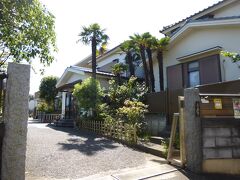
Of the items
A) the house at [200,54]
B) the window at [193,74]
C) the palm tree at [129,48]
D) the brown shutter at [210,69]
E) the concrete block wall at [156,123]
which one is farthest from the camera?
the palm tree at [129,48]

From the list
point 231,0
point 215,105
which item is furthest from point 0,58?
point 231,0

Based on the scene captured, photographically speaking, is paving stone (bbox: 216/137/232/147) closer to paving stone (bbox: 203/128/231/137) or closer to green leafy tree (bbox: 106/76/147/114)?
paving stone (bbox: 203/128/231/137)

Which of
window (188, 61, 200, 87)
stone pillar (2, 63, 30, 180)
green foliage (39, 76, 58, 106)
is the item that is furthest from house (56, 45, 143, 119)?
stone pillar (2, 63, 30, 180)

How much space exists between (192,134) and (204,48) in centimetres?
846

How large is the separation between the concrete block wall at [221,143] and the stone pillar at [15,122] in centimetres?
437

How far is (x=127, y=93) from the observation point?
1441 cm

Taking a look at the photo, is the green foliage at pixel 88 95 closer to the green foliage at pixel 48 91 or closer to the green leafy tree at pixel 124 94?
the green leafy tree at pixel 124 94

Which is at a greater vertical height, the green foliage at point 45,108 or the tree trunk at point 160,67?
the tree trunk at point 160,67

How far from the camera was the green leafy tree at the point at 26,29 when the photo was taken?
5.71 m

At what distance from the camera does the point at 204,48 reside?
13.3 metres

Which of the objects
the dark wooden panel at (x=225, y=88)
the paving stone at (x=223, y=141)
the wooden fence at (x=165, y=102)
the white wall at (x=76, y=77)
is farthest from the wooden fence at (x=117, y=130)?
the white wall at (x=76, y=77)

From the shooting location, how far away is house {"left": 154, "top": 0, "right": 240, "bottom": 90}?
12102mm

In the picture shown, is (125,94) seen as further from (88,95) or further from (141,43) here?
(141,43)

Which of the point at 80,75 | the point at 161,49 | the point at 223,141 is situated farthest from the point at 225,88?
the point at 80,75
